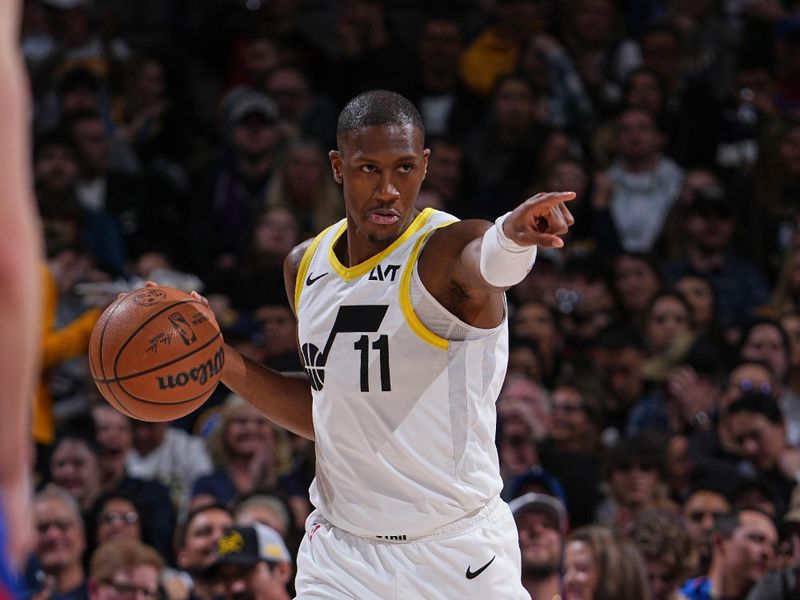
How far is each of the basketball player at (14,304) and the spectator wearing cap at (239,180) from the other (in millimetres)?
8886

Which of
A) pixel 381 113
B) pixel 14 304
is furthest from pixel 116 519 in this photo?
pixel 14 304

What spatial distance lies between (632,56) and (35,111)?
4918 mm

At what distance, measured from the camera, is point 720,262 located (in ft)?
33.6

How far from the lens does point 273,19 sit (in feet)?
40.0

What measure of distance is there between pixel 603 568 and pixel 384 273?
9.70ft

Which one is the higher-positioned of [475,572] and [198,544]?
[475,572]

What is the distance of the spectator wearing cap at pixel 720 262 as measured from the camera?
1019cm

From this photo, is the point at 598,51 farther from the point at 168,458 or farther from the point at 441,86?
the point at 168,458

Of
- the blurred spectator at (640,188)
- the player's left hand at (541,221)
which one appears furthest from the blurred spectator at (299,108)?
the player's left hand at (541,221)

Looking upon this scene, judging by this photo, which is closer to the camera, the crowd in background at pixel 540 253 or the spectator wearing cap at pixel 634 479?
the crowd in background at pixel 540 253

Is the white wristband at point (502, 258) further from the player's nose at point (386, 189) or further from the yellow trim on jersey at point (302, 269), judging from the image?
the yellow trim on jersey at point (302, 269)

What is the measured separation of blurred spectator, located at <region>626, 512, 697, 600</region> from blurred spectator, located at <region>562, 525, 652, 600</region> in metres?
0.32

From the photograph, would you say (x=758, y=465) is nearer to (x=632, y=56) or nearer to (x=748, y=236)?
(x=748, y=236)

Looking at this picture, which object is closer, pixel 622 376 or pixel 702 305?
→ pixel 622 376
